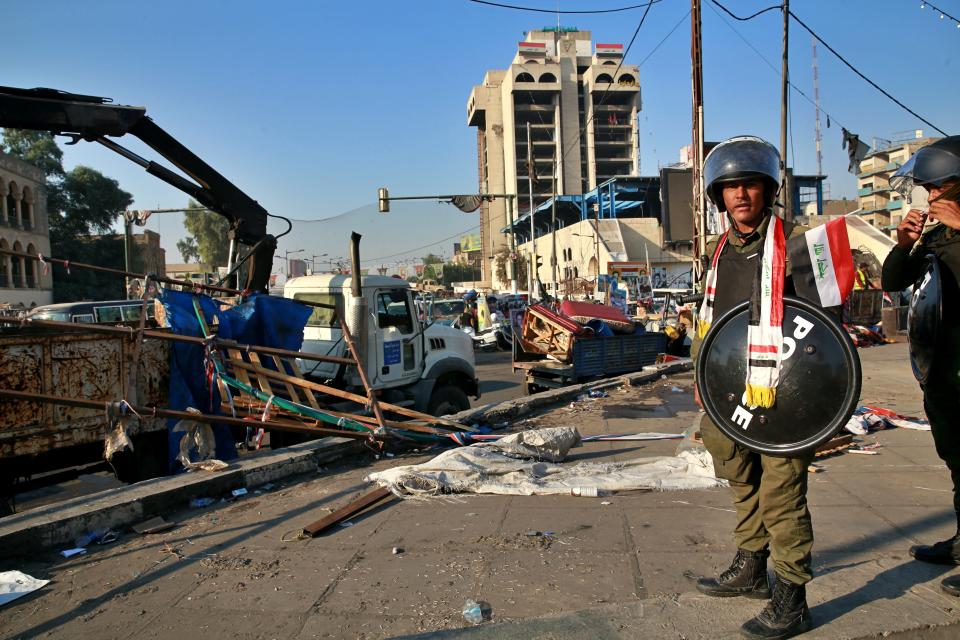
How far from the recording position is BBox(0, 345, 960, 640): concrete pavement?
285 cm

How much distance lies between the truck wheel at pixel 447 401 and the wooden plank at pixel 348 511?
3682 mm

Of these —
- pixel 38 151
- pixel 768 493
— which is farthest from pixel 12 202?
pixel 768 493

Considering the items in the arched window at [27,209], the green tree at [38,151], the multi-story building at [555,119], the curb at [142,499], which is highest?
the multi-story building at [555,119]

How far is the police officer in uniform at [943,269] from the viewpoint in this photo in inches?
122

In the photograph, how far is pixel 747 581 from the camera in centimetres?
290

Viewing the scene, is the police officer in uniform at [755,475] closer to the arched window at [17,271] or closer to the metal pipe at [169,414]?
the metal pipe at [169,414]

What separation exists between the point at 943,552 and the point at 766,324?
5.92 ft

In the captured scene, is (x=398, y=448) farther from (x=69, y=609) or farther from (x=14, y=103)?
(x=14, y=103)

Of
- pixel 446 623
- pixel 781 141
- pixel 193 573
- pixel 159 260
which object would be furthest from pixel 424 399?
pixel 159 260

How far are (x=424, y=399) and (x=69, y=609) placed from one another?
5459mm

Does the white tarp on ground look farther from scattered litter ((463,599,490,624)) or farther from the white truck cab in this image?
the white truck cab

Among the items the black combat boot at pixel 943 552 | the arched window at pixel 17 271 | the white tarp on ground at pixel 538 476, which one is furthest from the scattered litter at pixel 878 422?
the arched window at pixel 17 271

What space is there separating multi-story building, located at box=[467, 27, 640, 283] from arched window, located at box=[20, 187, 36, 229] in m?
61.8

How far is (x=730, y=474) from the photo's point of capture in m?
2.91
